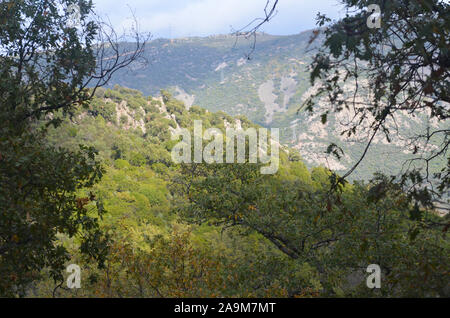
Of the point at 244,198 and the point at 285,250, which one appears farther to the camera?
the point at 244,198

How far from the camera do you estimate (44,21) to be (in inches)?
312

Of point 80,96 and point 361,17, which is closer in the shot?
point 361,17

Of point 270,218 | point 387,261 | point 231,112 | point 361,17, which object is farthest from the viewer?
point 231,112

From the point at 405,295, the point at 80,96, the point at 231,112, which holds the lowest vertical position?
the point at 405,295

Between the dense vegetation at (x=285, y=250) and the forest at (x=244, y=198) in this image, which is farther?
the dense vegetation at (x=285, y=250)

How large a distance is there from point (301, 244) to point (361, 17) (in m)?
8.32

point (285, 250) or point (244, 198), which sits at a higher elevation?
point (244, 198)

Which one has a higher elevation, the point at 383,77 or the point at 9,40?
the point at 9,40

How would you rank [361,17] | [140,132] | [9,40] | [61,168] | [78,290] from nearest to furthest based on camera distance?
[361,17] < [61,168] < [9,40] < [78,290] < [140,132]

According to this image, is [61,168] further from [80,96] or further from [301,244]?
[301,244]

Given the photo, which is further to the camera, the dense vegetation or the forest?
the dense vegetation

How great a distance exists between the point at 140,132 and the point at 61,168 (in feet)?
240
